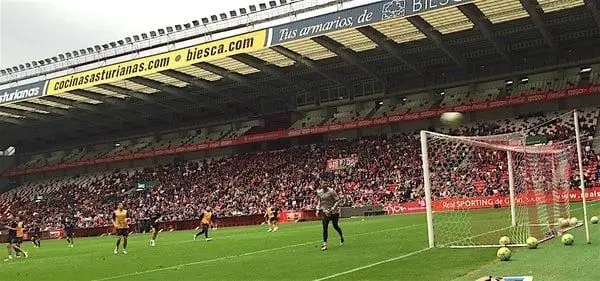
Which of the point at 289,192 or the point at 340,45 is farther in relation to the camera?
the point at 289,192

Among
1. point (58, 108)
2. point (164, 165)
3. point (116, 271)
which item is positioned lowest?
point (116, 271)

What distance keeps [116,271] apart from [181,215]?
36821 mm

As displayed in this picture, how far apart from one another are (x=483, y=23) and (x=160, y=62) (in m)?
22.2

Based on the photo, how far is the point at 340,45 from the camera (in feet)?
142

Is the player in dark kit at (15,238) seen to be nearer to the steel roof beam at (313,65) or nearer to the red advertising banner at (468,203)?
the red advertising banner at (468,203)

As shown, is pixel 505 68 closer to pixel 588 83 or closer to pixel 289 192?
pixel 588 83

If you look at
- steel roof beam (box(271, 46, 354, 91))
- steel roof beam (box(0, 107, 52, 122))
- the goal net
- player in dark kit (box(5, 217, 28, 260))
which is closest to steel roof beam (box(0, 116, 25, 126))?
steel roof beam (box(0, 107, 52, 122))

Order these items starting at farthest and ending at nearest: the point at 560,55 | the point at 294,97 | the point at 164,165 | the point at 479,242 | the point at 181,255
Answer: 1. the point at 164,165
2. the point at 294,97
3. the point at 560,55
4. the point at 181,255
5. the point at 479,242

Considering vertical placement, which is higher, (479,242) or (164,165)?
(164,165)

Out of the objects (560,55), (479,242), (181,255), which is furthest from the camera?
(560,55)

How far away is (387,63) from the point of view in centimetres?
4847

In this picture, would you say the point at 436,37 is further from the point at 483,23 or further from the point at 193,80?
the point at 193,80

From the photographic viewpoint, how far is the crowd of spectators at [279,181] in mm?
37656

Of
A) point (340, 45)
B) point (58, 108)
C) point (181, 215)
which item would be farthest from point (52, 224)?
point (340, 45)
